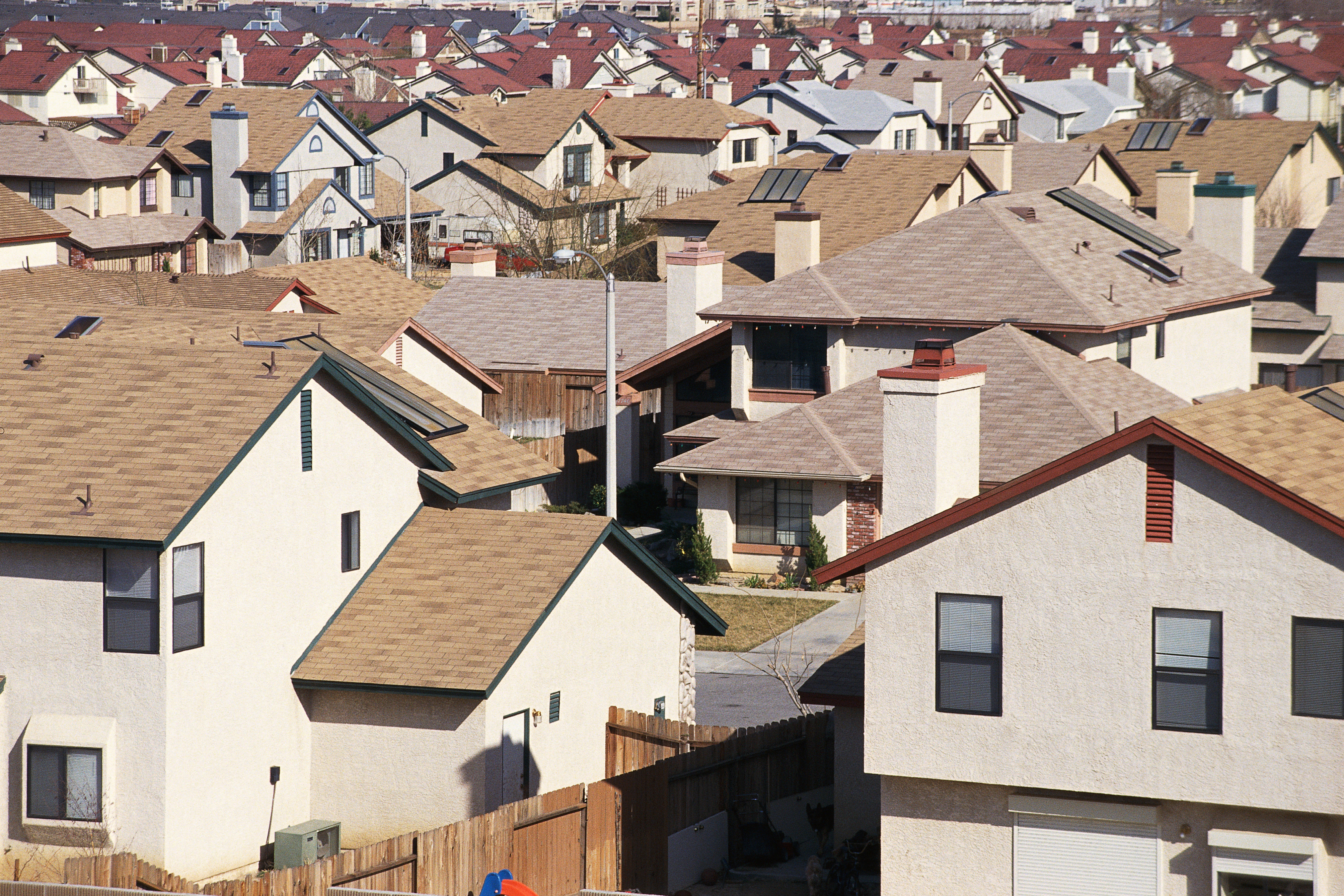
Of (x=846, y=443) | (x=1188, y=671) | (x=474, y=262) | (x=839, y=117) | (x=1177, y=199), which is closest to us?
(x=1188, y=671)

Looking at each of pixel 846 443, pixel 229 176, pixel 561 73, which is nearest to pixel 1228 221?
pixel 846 443

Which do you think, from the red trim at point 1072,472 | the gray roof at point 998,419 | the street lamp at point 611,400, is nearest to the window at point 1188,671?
the red trim at point 1072,472

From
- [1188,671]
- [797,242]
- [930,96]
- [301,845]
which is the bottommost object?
[301,845]

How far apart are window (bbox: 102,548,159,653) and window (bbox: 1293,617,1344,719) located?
1208 cm

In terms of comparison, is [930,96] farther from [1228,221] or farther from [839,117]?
[1228,221]

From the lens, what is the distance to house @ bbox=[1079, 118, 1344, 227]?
69688 millimetres

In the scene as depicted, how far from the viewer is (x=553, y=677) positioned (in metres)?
24.0

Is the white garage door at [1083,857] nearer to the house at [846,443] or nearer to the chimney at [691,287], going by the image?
the house at [846,443]

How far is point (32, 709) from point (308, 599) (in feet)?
11.6

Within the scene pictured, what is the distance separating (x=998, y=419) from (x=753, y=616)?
6.09 metres

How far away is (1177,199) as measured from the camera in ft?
171

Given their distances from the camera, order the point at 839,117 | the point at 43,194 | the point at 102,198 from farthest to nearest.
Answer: the point at 839,117 → the point at 102,198 → the point at 43,194

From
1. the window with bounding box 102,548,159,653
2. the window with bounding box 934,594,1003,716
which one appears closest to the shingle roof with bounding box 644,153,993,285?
the window with bounding box 102,548,159,653

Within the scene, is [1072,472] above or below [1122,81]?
below
